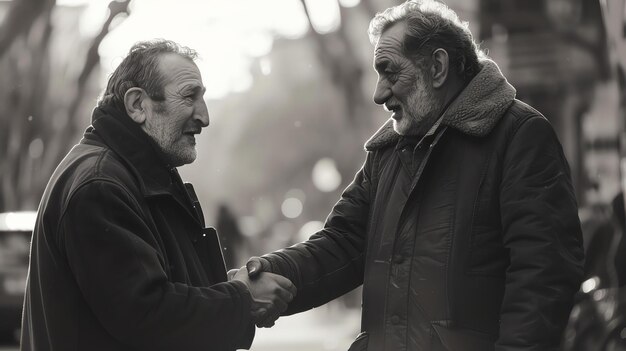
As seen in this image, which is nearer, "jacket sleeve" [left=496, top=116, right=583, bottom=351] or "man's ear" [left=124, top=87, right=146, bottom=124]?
"jacket sleeve" [left=496, top=116, right=583, bottom=351]

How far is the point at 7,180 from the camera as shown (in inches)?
706

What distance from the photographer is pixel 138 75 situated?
4234 mm

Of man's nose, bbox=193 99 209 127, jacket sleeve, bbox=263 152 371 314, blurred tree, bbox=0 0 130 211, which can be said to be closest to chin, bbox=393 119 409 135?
jacket sleeve, bbox=263 152 371 314

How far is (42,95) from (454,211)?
13.2 m

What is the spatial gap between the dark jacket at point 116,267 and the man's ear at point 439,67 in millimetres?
1173

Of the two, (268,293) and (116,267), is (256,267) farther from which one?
(116,267)

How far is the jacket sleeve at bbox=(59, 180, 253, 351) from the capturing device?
12.2ft

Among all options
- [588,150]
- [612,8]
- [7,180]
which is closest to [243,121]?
[7,180]

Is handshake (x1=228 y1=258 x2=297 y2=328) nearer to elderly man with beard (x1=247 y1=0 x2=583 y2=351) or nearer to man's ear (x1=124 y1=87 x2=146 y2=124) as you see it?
elderly man with beard (x1=247 y1=0 x2=583 y2=351)

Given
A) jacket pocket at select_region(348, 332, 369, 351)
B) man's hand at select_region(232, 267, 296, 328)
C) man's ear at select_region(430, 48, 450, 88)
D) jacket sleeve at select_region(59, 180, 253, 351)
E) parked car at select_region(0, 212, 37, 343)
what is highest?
man's ear at select_region(430, 48, 450, 88)

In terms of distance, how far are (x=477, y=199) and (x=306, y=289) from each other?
105 centimetres

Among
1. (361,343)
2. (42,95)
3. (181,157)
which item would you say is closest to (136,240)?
(181,157)

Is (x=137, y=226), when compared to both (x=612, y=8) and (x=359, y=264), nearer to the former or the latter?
(x=359, y=264)

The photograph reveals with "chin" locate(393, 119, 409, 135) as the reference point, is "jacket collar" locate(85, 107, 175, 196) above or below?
above
